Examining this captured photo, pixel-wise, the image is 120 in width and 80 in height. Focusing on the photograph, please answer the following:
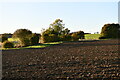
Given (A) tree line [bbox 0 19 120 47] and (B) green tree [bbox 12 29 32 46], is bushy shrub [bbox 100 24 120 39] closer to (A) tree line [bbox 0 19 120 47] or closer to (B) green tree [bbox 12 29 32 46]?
(A) tree line [bbox 0 19 120 47]

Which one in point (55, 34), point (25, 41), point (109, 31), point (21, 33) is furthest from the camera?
point (109, 31)

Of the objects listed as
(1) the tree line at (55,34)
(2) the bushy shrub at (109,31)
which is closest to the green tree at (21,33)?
(1) the tree line at (55,34)

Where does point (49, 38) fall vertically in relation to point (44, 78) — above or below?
above

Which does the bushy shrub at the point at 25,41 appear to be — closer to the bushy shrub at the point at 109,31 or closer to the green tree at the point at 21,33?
the green tree at the point at 21,33

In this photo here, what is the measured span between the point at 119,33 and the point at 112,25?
3366 mm

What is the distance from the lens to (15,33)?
29.8 meters

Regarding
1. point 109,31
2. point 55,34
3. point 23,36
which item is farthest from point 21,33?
point 109,31

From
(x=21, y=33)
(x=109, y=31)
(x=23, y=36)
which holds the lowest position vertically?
(x=23, y=36)

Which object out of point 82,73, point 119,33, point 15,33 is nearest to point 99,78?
point 82,73

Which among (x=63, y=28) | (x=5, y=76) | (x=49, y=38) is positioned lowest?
(x=5, y=76)

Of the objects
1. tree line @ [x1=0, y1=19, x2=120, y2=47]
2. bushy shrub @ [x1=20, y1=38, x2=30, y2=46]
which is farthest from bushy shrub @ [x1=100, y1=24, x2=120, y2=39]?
bushy shrub @ [x1=20, y1=38, x2=30, y2=46]

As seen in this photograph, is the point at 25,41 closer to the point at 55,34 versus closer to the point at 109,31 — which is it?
the point at 55,34

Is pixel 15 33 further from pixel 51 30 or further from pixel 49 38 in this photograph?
pixel 51 30

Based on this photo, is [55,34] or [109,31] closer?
[55,34]
